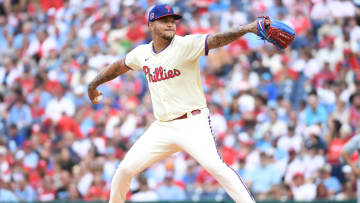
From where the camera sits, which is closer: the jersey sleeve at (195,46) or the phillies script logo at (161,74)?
the jersey sleeve at (195,46)

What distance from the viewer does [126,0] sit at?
15.9 m

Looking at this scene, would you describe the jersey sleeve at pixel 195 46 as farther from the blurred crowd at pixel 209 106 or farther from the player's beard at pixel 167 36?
the blurred crowd at pixel 209 106

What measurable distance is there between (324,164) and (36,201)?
4816 millimetres

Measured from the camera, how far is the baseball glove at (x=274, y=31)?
551 cm

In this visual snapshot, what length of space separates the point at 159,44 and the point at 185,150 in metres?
1.06

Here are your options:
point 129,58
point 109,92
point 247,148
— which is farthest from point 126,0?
point 129,58

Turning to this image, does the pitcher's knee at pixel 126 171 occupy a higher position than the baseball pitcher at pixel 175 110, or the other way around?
the baseball pitcher at pixel 175 110

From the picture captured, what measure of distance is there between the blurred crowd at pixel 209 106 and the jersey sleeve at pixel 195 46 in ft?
15.6

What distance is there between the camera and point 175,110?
20.3 feet

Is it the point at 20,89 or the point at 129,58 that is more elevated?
the point at 129,58

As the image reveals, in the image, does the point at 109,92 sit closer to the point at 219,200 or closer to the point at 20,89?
the point at 20,89

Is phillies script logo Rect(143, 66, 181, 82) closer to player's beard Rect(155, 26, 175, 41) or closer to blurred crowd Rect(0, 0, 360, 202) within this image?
player's beard Rect(155, 26, 175, 41)

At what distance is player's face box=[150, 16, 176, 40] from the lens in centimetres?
618

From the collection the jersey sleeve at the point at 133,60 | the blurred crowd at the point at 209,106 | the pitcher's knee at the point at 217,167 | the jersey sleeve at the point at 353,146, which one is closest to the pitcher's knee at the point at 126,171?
the pitcher's knee at the point at 217,167
